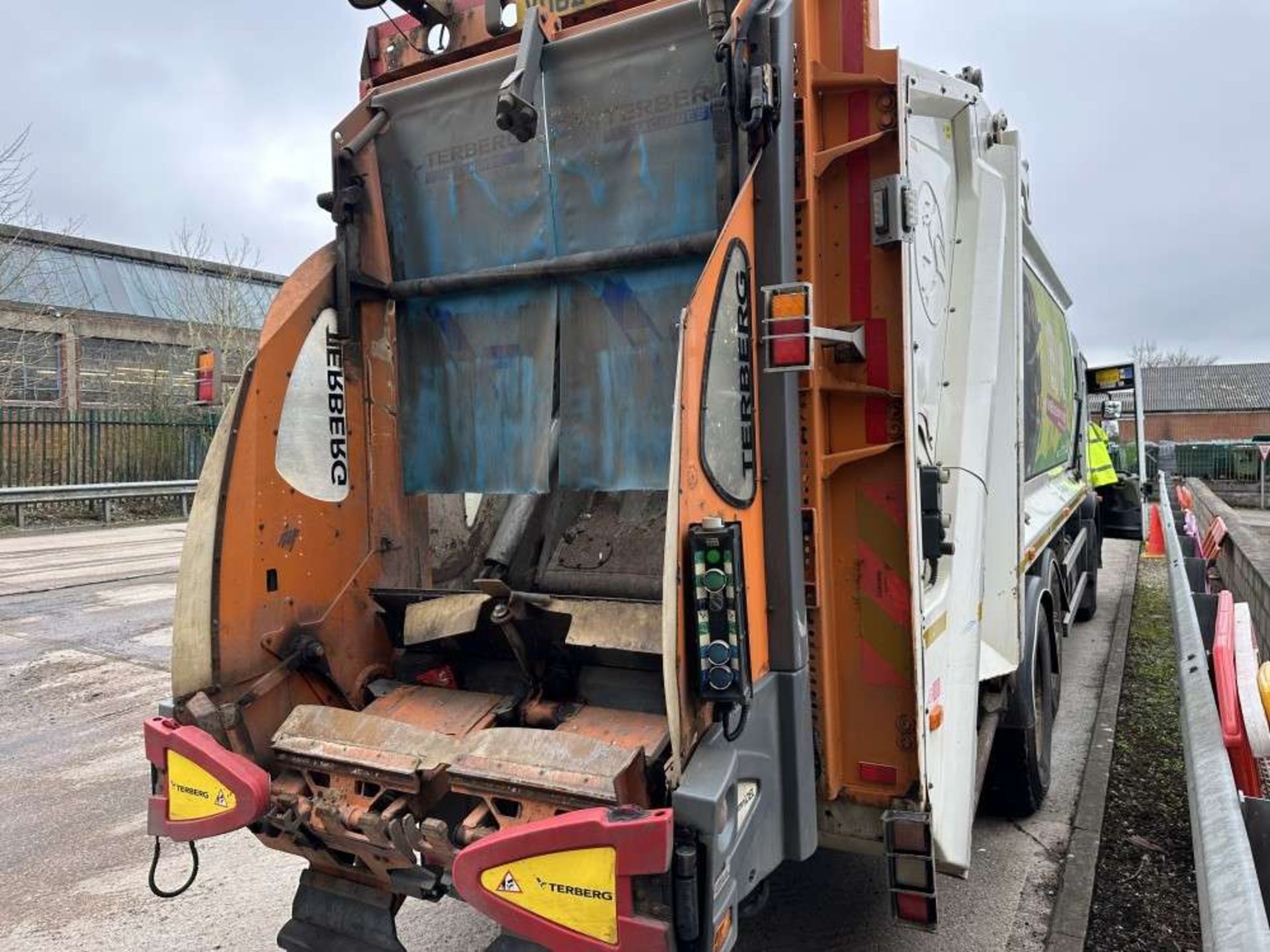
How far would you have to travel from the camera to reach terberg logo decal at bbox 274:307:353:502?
10.2ft

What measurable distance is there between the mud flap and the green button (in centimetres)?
154

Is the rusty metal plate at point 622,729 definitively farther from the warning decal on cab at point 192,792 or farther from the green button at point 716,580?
the warning decal on cab at point 192,792

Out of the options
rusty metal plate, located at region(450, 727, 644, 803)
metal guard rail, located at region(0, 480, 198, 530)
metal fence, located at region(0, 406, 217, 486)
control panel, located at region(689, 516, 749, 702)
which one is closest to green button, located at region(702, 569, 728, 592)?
control panel, located at region(689, 516, 749, 702)

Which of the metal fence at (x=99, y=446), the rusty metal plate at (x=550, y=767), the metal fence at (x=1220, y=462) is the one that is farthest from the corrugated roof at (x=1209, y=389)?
the rusty metal plate at (x=550, y=767)

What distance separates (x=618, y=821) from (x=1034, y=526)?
3178mm

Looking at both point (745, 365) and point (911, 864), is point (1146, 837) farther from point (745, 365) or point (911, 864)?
point (745, 365)

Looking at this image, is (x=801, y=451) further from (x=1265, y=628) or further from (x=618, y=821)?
(x=1265, y=628)

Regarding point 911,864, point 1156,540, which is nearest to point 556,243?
point 911,864

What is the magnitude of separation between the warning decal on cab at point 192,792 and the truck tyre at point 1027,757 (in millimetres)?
3068

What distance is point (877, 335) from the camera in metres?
2.63

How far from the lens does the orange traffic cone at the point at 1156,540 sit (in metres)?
12.5

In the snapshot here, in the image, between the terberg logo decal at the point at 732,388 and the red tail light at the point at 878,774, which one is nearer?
the terberg logo decal at the point at 732,388

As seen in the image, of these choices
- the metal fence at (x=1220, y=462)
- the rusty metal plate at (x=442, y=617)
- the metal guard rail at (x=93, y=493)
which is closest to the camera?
the rusty metal plate at (x=442, y=617)

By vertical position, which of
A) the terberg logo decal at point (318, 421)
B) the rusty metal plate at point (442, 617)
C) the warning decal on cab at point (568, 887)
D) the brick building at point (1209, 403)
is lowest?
the warning decal on cab at point (568, 887)
